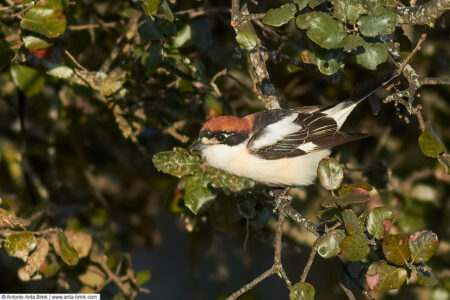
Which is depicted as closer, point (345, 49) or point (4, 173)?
point (345, 49)

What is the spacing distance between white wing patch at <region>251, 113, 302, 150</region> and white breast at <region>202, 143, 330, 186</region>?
0.29 ft

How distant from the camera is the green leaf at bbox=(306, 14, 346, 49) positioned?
227 cm

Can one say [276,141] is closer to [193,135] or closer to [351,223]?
[193,135]

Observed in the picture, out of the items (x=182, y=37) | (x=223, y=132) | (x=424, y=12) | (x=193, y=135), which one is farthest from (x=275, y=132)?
(x=424, y=12)

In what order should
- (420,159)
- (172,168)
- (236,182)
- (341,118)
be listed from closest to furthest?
(172,168) < (236,182) < (341,118) < (420,159)

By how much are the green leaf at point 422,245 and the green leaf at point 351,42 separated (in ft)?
2.52

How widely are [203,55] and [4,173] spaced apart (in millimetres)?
2026

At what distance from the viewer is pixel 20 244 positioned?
8.09 feet

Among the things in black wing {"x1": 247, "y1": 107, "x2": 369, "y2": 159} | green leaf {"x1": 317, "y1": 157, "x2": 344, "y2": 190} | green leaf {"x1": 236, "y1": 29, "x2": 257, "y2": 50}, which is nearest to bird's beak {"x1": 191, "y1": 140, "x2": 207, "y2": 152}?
black wing {"x1": 247, "y1": 107, "x2": 369, "y2": 159}

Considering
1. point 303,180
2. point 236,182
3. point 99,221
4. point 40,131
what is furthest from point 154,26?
point 40,131

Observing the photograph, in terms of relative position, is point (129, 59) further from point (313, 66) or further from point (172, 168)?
point (313, 66)

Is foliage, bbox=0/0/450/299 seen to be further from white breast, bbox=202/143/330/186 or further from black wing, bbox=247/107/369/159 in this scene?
black wing, bbox=247/107/369/159

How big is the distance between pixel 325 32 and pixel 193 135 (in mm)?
1083

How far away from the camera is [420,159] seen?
415 cm
